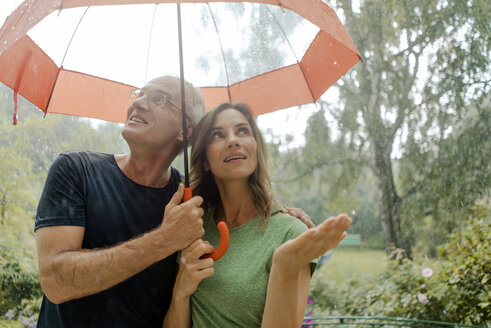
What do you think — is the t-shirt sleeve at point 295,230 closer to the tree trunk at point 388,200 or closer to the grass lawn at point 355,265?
the grass lawn at point 355,265

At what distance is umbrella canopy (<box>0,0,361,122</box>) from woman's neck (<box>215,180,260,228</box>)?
19.2 inches

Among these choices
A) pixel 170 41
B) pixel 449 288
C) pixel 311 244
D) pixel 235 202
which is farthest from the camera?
pixel 449 288

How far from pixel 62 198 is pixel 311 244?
3.29ft

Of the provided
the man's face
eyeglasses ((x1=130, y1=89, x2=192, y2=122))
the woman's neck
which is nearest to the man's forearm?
the woman's neck

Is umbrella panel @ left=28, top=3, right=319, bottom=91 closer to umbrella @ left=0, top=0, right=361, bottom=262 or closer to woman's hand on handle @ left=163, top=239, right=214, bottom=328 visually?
umbrella @ left=0, top=0, right=361, bottom=262

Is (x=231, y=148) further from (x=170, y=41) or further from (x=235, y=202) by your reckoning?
(x=170, y=41)

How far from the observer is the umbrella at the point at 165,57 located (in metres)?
1.91

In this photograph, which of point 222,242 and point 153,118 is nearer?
point 222,242

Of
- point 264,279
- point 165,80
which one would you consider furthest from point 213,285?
point 165,80

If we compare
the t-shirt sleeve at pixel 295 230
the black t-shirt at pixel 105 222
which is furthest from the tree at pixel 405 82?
the black t-shirt at pixel 105 222

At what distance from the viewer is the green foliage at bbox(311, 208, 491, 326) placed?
3753mm

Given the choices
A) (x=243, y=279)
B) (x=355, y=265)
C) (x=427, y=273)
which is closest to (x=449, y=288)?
(x=427, y=273)

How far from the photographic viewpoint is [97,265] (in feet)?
4.71

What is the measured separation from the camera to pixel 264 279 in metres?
1.54
